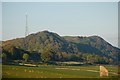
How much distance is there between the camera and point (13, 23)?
748 cm

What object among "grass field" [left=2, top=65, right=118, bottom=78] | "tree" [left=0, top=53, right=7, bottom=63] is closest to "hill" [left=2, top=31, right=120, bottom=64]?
"tree" [left=0, top=53, right=7, bottom=63]

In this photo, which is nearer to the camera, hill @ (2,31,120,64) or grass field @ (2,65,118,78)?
grass field @ (2,65,118,78)

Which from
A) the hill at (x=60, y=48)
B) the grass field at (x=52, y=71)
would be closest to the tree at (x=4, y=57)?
the hill at (x=60, y=48)

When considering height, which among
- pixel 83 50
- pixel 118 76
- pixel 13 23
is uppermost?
pixel 13 23

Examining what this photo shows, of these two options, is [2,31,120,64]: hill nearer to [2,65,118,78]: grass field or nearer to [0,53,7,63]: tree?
[0,53,7,63]: tree

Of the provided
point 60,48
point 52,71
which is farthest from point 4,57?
point 60,48

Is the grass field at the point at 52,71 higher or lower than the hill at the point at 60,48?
lower

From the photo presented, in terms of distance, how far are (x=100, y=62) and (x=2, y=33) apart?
2.56 metres

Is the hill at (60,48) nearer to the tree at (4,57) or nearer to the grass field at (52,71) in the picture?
the tree at (4,57)

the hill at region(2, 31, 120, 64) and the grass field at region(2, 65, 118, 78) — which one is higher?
the hill at region(2, 31, 120, 64)

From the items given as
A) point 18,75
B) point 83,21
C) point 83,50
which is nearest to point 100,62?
point 83,50

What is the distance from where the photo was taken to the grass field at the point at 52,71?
7.36 m

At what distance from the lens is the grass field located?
7.36 metres

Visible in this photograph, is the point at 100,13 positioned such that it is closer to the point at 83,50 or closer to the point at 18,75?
the point at 83,50
